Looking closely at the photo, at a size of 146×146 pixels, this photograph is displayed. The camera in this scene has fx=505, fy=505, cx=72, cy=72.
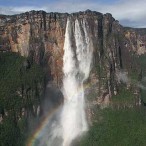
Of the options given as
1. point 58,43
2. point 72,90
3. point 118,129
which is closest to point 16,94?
point 72,90

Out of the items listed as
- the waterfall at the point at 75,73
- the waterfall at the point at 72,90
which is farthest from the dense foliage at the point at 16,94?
the waterfall at the point at 75,73

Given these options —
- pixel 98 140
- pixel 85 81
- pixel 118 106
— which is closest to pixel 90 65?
pixel 85 81

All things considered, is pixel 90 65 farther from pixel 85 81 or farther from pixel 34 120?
pixel 34 120

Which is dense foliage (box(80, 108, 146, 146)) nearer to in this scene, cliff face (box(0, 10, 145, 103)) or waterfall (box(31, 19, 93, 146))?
waterfall (box(31, 19, 93, 146))

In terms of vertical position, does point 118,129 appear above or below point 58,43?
below

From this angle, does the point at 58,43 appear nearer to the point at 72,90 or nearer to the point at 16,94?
the point at 72,90

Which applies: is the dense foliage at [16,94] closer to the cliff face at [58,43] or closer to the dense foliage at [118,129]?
the cliff face at [58,43]
